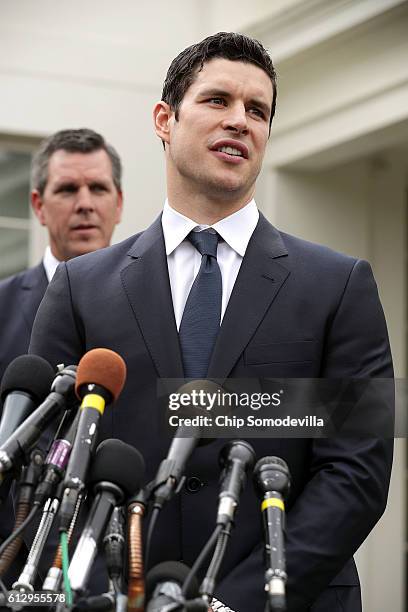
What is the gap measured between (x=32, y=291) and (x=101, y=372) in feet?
7.14

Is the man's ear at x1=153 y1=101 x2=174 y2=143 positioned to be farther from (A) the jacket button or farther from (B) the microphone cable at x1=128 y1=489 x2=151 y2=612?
(B) the microphone cable at x1=128 y1=489 x2=151 y2=612

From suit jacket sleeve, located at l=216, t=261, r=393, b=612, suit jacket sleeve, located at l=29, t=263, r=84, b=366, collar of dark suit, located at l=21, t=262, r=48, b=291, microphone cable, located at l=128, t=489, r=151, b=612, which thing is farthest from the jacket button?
collar of dark suit, located at l=21, t=262, r=48, b=291

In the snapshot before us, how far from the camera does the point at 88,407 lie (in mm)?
2303

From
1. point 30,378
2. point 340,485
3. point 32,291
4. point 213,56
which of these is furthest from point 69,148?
point 30,378

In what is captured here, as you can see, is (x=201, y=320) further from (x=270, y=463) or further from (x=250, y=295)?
(x=270, y=463)

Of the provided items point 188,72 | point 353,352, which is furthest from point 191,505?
point 188,72

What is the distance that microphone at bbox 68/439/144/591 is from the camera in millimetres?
2137

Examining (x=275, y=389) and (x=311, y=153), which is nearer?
(x=275, y=389)

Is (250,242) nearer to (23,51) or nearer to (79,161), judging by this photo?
(79,161)

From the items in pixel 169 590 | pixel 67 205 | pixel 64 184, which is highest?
pixel 64 184

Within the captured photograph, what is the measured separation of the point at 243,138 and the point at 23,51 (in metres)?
4.74

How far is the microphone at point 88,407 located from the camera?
219 cm

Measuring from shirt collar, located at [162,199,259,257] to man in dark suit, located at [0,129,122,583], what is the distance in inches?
47.9

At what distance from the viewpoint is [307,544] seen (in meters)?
2.81
